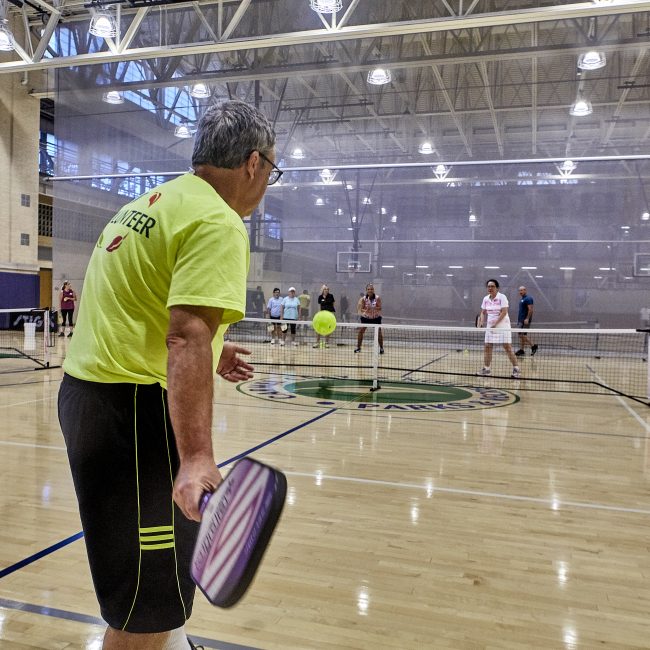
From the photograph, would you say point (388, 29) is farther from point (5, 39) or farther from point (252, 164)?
point (252, 164)

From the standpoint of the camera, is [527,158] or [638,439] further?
[527,158]

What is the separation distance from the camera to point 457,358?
1486cm

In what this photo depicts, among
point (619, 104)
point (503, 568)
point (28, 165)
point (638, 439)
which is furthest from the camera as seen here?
point (28, 165)

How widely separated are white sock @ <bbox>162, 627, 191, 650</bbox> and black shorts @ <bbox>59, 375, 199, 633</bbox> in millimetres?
166

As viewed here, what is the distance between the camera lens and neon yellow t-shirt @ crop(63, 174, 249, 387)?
133cm

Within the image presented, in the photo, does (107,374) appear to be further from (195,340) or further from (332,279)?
(332,279)

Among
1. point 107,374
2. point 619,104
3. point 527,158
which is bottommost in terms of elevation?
point 107,374

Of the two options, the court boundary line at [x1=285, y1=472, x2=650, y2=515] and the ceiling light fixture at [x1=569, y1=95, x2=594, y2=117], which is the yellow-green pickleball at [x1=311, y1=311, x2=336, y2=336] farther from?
the ceiling light fixture at [x1=569, y1=95, x2=594, y2=117]

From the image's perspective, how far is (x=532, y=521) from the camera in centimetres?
368

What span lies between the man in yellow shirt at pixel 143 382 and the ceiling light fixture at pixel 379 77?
51.2ft

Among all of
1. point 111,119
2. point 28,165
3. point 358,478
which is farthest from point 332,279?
point 358,478

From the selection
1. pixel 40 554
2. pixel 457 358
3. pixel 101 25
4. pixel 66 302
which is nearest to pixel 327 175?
pixel 457 358

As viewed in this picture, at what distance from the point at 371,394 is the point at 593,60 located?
11148 mm

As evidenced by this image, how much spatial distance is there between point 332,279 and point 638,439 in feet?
42.3
